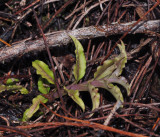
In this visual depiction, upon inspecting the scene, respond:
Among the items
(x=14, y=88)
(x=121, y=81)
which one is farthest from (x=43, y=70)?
(x=121, y=81)

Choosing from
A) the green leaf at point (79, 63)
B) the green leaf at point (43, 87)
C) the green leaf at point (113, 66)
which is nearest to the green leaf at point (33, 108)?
→ the green leaf at point (43, 87)

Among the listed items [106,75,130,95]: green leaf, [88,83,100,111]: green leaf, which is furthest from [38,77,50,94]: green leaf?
[106,75,130,95]: green leaf

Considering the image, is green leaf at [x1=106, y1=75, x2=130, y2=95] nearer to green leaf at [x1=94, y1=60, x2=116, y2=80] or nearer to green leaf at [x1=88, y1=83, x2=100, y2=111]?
green leaf at [x1=94, y1=60, x2=116, y2=80]

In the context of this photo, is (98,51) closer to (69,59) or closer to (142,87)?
(69,59)

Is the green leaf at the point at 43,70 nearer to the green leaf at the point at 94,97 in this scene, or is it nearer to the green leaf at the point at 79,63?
the green leaf at the point at 79,63

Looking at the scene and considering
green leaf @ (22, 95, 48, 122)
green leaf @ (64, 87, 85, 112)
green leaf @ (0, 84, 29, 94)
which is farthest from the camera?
green leaf @ (0, 84, 29, 94)

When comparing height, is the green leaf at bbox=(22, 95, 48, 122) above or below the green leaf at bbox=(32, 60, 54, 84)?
below

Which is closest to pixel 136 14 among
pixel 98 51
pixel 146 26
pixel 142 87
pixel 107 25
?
pixel 146 26
